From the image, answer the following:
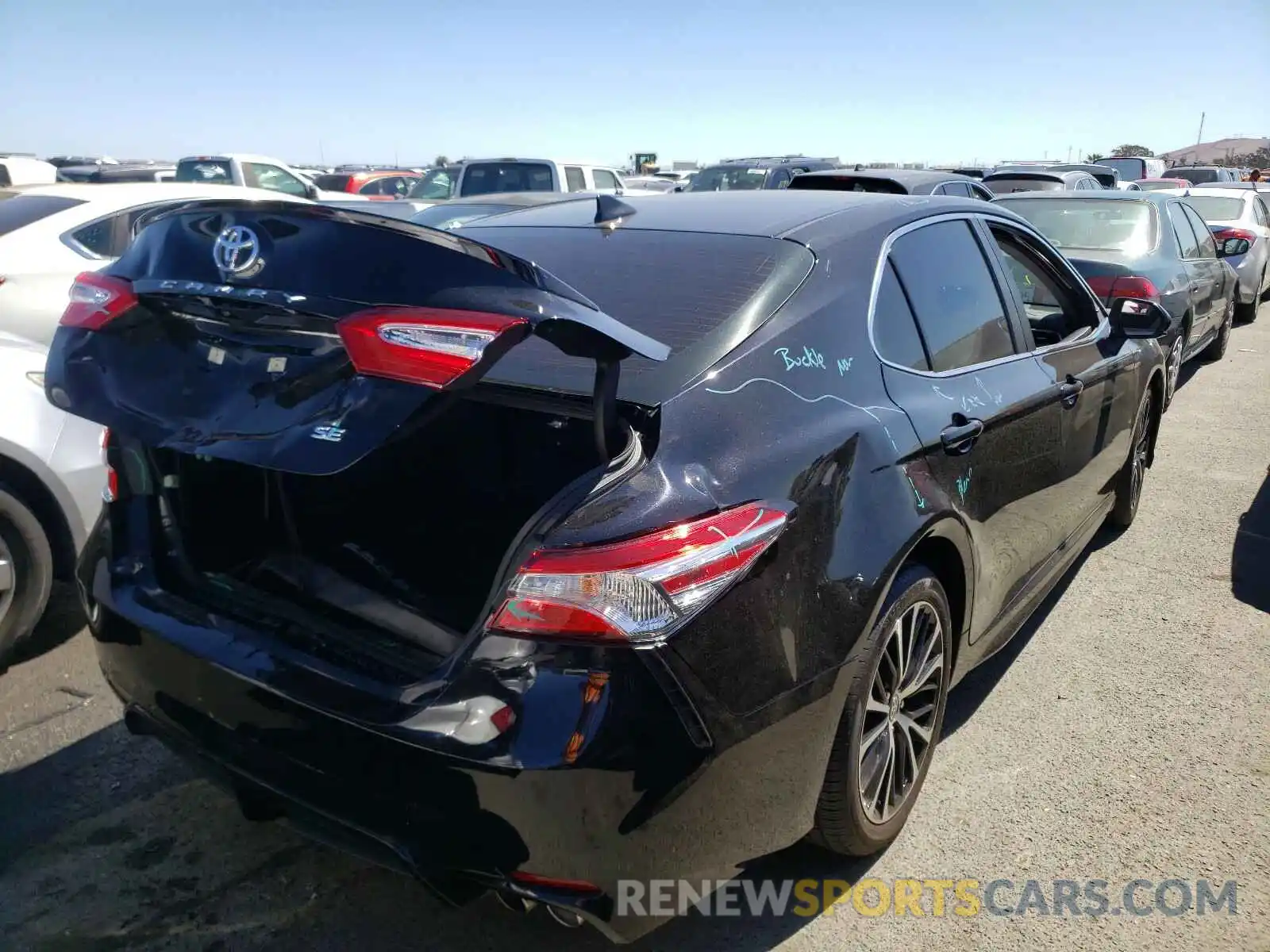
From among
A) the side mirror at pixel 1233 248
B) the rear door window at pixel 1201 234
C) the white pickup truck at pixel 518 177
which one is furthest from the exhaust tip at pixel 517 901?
the white pickup truck at pixel 518 177

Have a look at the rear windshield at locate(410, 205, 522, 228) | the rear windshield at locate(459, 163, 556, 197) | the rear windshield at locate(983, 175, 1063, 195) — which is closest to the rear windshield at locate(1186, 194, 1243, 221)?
the rear windshield at locate(983, 175, 1063, 195)

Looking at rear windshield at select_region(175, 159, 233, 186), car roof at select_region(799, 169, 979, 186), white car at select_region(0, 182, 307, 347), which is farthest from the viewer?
rear windshield at select_region(175, 159, 233, 186)

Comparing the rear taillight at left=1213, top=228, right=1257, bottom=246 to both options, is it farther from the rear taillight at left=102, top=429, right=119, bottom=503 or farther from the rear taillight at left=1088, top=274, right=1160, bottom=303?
the rear taillight at left=102, top=429, right=119, bottom=503

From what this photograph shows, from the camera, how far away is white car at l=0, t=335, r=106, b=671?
362 centimetres

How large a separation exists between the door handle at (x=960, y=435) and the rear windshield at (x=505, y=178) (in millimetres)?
11254

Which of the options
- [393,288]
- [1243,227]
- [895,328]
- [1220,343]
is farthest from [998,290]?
[1243,227]

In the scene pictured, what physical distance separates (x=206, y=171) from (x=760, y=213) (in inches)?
582

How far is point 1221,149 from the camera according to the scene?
212 ft

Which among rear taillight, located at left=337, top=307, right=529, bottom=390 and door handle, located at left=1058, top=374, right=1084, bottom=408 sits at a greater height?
rear taillight, located at left=337, top=307, right=529, bottom=390

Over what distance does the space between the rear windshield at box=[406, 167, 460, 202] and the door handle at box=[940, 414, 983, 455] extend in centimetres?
1414

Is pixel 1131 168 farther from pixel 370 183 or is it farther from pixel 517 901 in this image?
pixel 517 901

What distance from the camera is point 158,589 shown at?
245 centimetres

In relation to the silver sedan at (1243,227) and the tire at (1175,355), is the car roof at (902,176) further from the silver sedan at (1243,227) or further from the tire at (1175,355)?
the silver sedan at (1243,227)

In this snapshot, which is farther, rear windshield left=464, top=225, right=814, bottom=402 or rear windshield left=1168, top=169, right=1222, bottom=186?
rear windshield left=1168, top=169, right=1222, bottom=186
